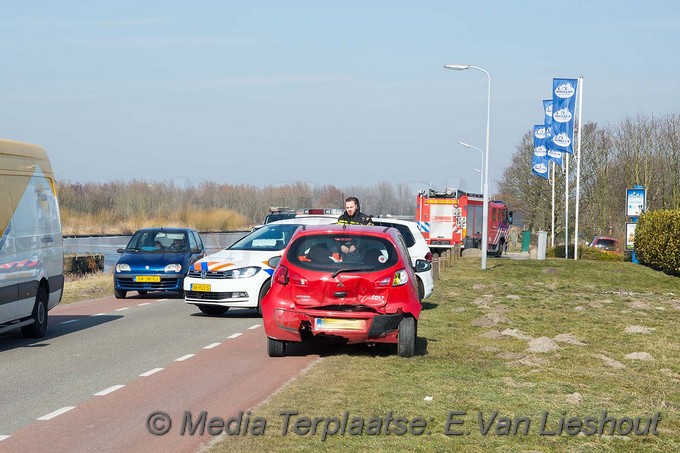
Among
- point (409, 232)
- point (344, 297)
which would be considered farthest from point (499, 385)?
point (409, 232)

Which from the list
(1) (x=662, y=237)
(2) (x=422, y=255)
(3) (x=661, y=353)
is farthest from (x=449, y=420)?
(1) (x=662, y=237)

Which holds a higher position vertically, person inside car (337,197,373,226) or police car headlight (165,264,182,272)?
person inside car (337,197,373,226)

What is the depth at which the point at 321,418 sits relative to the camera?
27.2 feet

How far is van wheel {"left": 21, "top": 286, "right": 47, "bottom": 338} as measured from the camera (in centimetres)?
1454

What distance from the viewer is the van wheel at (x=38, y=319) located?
1454cm

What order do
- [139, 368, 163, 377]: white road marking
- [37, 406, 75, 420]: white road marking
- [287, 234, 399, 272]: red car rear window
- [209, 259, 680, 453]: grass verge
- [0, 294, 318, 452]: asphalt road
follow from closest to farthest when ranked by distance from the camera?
[209, 259, 680, 453]: grass verge → [0, 294, 318, 452]: asphalt road → [37, 406, 75, 420]: white road marking → [139, 368, 163, 377]: white road marking → [287, 234, 399, 272]: red car rear window

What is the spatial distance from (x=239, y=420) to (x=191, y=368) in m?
3.55

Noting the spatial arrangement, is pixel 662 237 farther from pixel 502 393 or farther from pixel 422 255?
pixel 502 393

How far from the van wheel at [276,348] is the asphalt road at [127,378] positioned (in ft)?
0.36

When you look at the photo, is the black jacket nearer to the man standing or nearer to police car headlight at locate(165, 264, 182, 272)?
the man standing

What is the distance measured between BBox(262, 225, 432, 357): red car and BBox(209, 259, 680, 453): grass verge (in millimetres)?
397

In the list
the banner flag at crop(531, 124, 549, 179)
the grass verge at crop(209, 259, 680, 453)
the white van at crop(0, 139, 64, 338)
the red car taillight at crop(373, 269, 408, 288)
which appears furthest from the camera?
the banner flag at crop(531, 124, 549, 179)

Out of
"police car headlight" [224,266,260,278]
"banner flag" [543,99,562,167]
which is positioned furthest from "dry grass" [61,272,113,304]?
"banner flag" [543,99,562,167]

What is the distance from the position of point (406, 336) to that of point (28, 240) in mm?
5772
